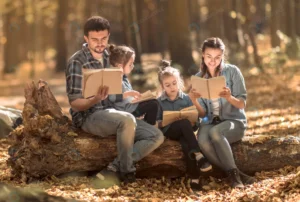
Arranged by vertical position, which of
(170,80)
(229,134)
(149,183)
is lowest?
(149,183)

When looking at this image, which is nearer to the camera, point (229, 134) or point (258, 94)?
point (229, 134)

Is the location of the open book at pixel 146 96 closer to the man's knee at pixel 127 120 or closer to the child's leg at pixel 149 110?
the child's leg at pixel 149 110

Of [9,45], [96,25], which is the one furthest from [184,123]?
[9,45]

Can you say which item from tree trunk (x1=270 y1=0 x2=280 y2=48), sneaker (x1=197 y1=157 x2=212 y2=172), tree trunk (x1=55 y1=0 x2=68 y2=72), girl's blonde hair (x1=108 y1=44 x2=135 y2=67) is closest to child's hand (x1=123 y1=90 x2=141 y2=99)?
girl's blonde hair (x1=108 y1=44 x2=135 y2=67)

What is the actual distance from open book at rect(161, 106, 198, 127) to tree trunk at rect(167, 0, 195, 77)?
10424mm

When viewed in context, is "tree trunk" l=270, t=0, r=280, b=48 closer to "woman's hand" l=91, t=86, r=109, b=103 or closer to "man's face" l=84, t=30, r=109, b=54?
"man's face" l=84, t=30, r=109, b=54

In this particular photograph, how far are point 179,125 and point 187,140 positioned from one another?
0.65 feet

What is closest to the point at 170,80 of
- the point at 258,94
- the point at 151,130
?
the point at 151,130

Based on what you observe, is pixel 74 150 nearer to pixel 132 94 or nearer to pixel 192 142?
pixel 132 94

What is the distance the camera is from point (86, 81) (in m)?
6.48

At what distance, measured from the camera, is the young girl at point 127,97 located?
684 centimetres

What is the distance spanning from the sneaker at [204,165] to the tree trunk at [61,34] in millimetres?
21347

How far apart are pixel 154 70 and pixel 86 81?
12973mm

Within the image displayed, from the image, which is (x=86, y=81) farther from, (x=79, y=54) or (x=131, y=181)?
(x=131, y=181)
